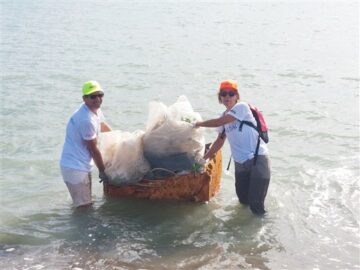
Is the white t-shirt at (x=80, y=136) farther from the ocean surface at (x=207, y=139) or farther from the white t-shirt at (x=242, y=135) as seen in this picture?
the white t-shirt at (x=242, y=135)

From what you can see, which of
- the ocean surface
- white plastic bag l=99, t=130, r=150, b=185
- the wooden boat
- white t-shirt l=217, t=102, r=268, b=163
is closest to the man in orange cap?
white t-shirt l=217, t=102, r=268, b=163

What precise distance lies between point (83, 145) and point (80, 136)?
137mm

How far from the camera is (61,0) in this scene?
53844mm

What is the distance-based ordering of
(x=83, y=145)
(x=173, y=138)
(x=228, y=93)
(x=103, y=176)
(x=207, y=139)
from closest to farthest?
(x=228, y=93) → (x=83, y=145) → (x=173, y=138) → (x=103, y=176) → (x=207, y=139)

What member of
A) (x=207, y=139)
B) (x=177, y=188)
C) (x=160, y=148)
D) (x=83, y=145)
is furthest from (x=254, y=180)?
(x=207, y=139)

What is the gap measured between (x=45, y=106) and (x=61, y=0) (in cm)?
4389

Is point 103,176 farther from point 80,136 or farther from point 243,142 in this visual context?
point 243,142

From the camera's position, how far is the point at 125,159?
6832 mm

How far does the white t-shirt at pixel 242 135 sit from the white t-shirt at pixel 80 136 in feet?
5.23

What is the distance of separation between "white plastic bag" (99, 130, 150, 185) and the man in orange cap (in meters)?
0.83

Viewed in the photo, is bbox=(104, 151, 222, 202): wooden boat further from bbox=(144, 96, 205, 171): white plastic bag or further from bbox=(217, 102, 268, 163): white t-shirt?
bbox=(217, 102, 268, 163): white t-shirt

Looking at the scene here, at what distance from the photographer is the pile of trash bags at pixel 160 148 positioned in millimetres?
6797

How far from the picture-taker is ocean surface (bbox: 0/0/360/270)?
6.27 m

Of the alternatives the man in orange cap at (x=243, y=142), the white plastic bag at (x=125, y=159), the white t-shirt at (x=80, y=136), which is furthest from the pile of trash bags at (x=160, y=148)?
the white t-shirt at (x=80, y=136)
